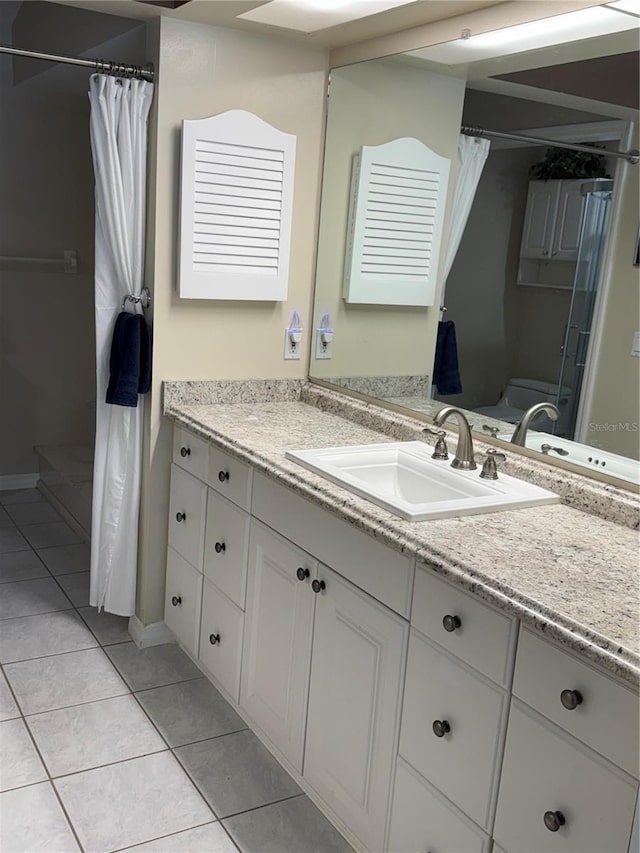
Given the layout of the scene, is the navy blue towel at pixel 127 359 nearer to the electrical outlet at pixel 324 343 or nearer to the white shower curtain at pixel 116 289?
the white shower curtain at pixel 116 289

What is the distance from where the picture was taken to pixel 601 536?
1812 millimetres

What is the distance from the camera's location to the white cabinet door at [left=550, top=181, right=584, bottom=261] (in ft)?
6.72

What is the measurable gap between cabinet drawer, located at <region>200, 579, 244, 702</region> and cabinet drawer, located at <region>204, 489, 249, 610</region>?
1.9 inches

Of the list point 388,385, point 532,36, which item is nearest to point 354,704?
point 388,385

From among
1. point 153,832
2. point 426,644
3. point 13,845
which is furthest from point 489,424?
point 13,845

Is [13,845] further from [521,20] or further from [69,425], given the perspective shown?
[69,425]

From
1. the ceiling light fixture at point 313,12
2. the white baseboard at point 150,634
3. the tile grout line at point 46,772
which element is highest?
the ceiling light fixture at point 313,12

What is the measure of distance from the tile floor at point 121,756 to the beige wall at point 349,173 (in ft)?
4.05

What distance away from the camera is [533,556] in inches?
64.7

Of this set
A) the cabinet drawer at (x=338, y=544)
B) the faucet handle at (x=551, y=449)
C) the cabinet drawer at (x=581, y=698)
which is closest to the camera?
the cabinet drawer at (x=581, y=698)

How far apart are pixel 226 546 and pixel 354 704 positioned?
29.2 inches

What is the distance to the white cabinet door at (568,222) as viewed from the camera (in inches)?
80.7

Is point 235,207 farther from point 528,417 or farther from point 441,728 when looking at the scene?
point 441,728

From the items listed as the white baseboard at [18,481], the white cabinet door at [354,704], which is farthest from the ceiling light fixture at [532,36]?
the white baseboard at [18,481]
